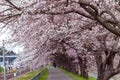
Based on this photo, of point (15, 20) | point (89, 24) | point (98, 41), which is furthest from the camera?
point (98, 41)

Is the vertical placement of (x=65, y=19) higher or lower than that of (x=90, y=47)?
higher

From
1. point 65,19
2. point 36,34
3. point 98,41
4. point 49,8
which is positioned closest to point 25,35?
point 36,34

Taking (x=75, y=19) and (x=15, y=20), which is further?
(x=75, y=19)

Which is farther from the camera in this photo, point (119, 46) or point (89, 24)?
point (119, 46)

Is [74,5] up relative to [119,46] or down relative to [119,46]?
up

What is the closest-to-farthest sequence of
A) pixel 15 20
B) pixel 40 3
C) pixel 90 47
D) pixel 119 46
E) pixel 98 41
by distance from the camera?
pixel 40 3, pixel 15 20, pixel 119 46, pixel 98 41, pixel 90 47

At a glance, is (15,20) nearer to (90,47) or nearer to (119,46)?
(119,46)

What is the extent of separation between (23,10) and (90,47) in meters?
8.70

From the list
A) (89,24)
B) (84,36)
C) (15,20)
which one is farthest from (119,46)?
(15,20)

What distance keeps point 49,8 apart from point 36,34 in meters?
3.78

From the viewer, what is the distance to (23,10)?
28.1 feet

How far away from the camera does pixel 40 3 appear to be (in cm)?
854

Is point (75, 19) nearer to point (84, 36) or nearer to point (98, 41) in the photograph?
point (84, 36)

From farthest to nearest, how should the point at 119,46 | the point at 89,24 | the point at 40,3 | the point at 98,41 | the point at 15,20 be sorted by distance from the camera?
the point at 98,41, the point at 119,46, the point at 89,24, the point at 15,20, the point at 40,3
